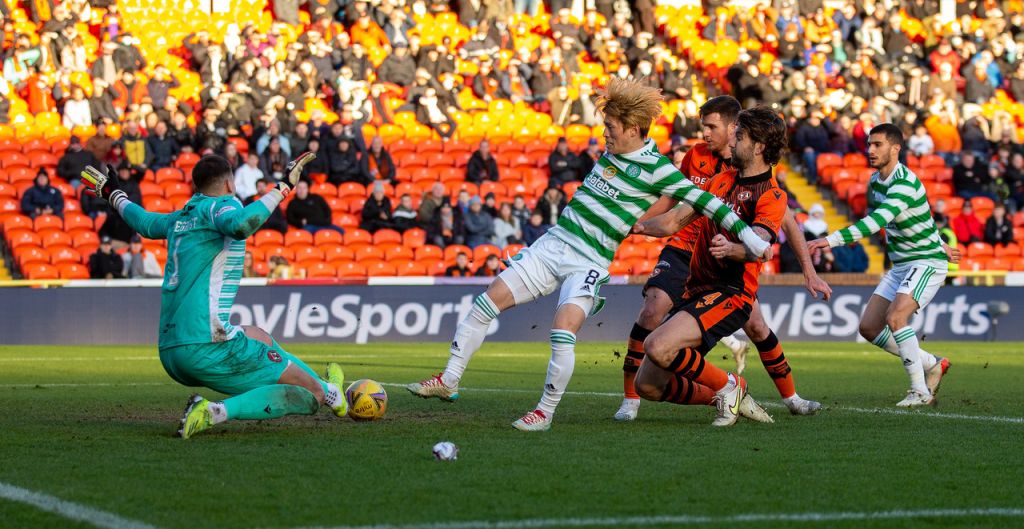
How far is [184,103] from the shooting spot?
24.9m

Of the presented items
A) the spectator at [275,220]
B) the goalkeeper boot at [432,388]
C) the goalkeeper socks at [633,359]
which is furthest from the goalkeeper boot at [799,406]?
the spectator at [275,220]

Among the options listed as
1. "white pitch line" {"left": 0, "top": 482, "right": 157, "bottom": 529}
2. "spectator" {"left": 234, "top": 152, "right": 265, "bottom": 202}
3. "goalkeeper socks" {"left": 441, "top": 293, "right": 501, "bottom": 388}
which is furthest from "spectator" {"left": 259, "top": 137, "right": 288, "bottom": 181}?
"white pitch line" {"left": 0, "top": 482, "right": 157, "bottom": 529}

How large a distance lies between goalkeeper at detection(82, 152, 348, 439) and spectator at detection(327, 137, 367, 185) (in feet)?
51.9

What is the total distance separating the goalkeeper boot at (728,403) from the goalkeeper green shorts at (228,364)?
2761mm

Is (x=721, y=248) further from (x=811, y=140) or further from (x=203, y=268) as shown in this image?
(x=811, y=140)

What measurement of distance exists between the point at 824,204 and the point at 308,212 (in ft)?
33.5

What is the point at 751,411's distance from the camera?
944 centimetres

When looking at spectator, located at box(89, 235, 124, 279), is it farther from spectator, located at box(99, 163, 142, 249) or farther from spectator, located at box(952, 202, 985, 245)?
spectator, located at box(952, 202, 985, 245)

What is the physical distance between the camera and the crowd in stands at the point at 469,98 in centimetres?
2378

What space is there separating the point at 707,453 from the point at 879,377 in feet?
24.8

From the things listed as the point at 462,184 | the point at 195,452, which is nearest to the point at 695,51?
the point at 462,184

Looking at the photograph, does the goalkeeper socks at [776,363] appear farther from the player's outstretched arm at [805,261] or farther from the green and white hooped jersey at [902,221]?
the green and white hooped jersey at [902,221]

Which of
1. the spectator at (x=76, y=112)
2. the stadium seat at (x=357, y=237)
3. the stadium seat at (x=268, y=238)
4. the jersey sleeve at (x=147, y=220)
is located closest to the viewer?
the jersey sleeve at (x=147, y=220)

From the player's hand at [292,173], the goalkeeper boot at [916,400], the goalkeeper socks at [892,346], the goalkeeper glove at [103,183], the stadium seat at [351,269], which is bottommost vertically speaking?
the stadium seat at [351,269]
